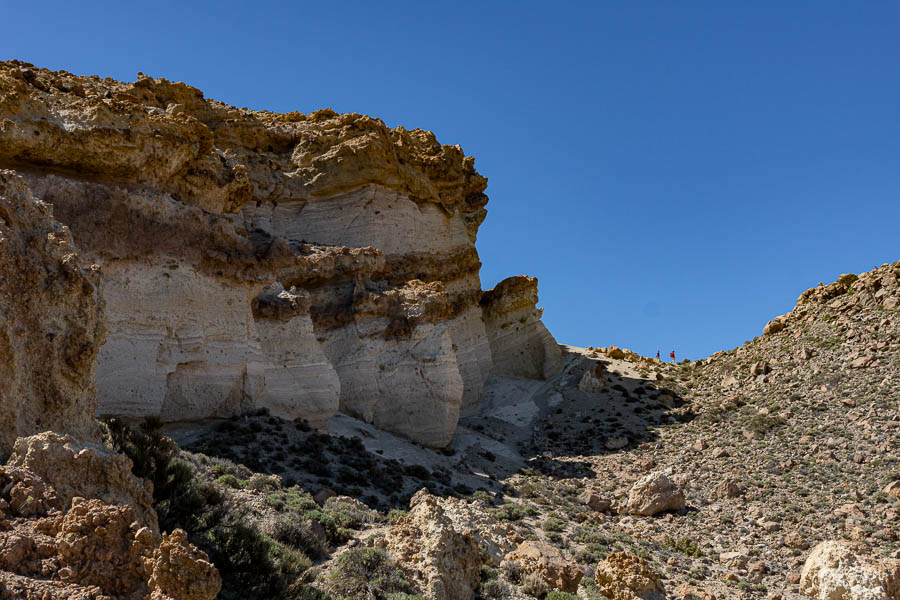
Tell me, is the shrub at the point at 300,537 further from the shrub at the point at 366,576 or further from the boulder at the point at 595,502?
the boulder at the point at 595,502

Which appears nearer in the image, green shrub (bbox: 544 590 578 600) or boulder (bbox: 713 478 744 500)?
green shrub (bbox: 544 590 578 600)

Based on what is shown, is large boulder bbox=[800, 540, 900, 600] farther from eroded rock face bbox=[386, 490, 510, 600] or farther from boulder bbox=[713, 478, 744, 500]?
eroded rock face bbox=[386, 490, 510, 600]

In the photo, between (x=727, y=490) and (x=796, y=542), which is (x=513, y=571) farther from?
(x=727, y=490)

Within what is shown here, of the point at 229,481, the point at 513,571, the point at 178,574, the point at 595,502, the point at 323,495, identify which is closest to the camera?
the point at 178,574

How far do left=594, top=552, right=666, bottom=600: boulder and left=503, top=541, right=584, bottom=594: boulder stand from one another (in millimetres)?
742

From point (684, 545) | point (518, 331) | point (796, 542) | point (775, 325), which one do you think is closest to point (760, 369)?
point (775, 325)

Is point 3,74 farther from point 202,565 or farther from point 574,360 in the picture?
point 574,360

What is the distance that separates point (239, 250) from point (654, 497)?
48.5 feet

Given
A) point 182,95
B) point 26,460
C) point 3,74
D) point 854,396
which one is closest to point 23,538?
point 26,460

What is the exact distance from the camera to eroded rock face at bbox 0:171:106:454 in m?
6.91

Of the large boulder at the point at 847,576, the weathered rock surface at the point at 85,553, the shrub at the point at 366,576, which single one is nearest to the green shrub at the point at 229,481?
the shrub at the point at 366,576

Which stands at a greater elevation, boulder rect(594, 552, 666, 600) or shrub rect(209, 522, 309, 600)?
boulder rect(594, 552, 666, 600)

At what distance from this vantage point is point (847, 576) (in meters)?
12.2

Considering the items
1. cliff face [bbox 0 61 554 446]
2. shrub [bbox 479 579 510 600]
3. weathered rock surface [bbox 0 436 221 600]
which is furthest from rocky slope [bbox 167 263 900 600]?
weathered rock surface [bbox 0 436 221 600]
